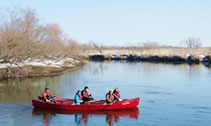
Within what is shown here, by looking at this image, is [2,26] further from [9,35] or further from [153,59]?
[153,59]

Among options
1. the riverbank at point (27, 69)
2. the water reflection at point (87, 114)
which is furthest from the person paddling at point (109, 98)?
the riverbank at point (27, 69)

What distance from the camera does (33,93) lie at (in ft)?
89.7

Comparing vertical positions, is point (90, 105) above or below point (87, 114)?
above

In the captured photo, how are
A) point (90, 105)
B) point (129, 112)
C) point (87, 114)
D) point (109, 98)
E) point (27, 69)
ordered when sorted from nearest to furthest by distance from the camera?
1. point (87, 114)
2. point (90, 105)
3. point (129, 112)
4. point (109, 98)
5. point (27, 69)

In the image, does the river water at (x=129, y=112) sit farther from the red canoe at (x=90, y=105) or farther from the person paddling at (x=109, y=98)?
the person paddling at (x=109, y=98)

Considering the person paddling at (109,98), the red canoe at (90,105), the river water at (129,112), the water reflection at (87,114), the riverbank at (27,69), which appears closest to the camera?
the river water at (129,112)

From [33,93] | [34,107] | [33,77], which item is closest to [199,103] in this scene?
[34,107]

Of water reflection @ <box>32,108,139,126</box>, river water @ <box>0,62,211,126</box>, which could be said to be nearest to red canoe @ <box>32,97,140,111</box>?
water reflection @ <box>32,108,139,126</box>

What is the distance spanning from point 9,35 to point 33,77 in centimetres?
627

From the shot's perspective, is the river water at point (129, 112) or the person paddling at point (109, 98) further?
the person paddling at point (109, 98)

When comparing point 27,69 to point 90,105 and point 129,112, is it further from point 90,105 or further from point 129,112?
point 129,112

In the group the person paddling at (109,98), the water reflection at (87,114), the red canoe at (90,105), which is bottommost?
the water reflection at (87,114)

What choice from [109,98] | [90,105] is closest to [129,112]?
[109,98]

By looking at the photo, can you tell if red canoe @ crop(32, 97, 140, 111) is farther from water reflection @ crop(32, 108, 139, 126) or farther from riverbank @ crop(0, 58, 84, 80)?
riverbank @ crop(0, 58, 84, 80)
